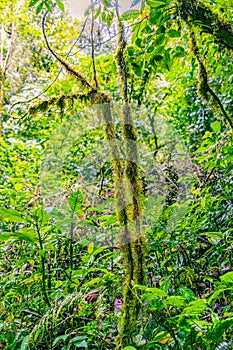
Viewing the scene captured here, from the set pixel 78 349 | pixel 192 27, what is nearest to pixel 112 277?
pixel 78 349

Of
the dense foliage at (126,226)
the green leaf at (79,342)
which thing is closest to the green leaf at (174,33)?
the dense foliage at (126,226)

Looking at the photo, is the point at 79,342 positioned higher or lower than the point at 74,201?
lower

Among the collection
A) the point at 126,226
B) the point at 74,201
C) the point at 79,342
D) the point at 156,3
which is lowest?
the point at 79,342

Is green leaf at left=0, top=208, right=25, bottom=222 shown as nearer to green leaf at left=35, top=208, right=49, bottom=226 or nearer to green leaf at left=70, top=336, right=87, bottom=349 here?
green leaf at left=35, top=208, right=49, bottom=226

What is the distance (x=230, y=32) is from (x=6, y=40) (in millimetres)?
4663

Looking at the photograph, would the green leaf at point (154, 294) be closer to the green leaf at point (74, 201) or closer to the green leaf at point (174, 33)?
the green leaf at point (74, 201)

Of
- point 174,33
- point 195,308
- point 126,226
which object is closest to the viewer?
point 195,308

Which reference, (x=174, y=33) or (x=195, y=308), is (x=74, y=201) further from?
(x=174, y=33)

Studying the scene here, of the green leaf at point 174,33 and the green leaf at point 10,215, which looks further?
the green leaf at point 174,33

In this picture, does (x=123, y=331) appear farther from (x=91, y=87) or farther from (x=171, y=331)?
(x=91, y=87)

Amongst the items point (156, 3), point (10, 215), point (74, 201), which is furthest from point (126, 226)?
point (156, 3)

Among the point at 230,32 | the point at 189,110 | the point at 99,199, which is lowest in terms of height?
the point at 99,199

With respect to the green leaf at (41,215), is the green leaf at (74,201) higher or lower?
higher

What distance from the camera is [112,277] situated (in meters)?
0.94
